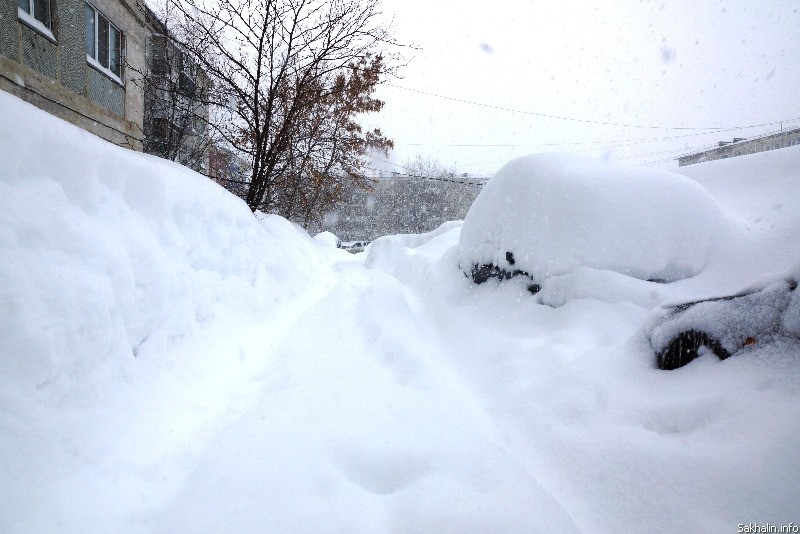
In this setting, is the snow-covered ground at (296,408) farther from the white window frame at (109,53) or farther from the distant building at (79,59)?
the white window frame at (109,53)

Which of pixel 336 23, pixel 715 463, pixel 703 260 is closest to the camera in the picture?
pixel 715 463

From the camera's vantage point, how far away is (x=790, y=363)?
1.96 meters

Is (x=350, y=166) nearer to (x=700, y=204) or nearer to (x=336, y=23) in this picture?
(x=336, y=23)

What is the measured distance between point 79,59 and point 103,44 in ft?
4.73

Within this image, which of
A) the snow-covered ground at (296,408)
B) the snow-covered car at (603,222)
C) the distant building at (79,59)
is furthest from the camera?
the distant building at (79,59)

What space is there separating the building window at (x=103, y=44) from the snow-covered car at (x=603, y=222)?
407 inches

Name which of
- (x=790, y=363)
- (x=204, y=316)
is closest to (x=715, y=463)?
(x=790, y=363)

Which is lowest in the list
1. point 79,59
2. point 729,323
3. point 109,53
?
point 729,323

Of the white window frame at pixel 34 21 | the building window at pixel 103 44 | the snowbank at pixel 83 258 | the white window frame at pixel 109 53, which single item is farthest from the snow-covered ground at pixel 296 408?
the building window at pixel 103 44

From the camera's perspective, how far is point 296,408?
2512 mm

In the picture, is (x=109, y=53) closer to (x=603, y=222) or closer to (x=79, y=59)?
(x=79, y=59)

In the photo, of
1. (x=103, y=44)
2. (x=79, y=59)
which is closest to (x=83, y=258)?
(x=79, y=59)

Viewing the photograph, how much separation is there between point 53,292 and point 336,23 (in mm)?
7556

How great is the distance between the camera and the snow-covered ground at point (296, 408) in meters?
1.60
